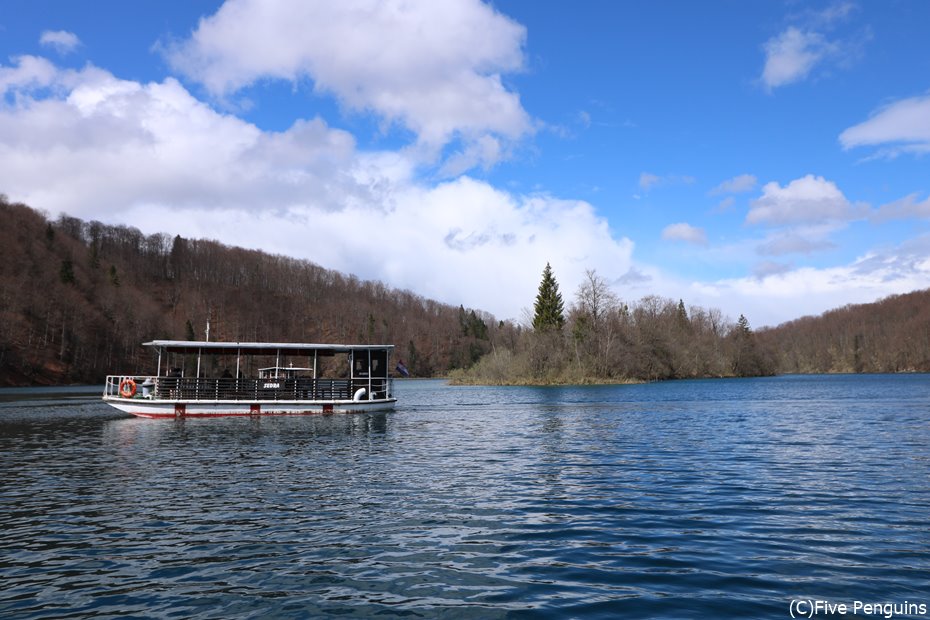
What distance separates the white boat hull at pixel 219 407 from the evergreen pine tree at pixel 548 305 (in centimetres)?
5447

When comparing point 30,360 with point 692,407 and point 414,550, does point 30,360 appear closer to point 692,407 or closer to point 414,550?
point 692,407

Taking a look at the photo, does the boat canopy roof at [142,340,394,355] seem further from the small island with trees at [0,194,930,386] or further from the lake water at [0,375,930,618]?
the small island with trees at [0,194,930,386]

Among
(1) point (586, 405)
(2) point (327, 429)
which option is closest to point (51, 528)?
(2) point (327, 429)

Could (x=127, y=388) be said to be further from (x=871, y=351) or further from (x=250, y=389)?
(x=871, y=351)

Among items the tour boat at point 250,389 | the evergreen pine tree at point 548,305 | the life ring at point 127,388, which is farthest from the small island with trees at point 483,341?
the life ring at point 127,388

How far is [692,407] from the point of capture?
44.2 m

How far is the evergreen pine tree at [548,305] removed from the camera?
9512 centimetres

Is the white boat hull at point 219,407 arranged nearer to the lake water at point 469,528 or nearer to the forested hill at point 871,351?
the lake water at point 469,528

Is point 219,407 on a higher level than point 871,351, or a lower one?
lower

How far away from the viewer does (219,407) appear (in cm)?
4094

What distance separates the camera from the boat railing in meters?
40.8

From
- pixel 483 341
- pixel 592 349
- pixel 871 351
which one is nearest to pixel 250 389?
pixel 592 349

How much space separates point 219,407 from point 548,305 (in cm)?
6334

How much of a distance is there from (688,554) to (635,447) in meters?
13.4
